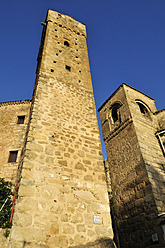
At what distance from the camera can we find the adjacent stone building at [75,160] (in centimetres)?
380

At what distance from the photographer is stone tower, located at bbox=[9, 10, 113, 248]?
359 centimetres

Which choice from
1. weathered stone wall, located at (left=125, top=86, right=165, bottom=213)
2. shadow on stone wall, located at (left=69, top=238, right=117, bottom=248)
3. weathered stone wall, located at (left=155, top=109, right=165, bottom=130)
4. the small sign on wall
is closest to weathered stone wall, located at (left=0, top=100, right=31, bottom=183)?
the small sign on wall

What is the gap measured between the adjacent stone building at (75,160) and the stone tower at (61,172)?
0.02 meters

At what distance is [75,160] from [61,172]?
1.88 ft

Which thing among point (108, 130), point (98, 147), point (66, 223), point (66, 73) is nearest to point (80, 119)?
point (98, 147)

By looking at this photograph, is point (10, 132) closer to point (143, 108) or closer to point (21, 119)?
point (21, 119)

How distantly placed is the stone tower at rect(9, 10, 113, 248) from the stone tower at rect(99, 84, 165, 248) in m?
3.30

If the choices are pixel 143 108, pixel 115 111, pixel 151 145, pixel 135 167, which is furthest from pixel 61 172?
pixel 143 108

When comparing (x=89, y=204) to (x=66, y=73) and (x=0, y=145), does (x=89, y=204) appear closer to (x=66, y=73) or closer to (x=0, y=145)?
(x=0, y=145)

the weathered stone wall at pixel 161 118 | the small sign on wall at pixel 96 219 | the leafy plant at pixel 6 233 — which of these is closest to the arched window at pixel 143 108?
the weathered stone wall at pixel 161 118

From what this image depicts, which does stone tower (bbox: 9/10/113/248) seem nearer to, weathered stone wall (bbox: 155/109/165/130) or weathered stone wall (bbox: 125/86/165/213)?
weathered stone wall (bbox: 125/86/165/213)

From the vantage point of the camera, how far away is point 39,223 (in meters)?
3.55

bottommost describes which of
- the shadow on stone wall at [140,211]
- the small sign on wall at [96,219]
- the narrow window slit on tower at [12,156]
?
the small sign on wall at [96,219]

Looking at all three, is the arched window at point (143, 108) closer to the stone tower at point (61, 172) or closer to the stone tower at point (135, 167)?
the stone tower at point (135, 167)
